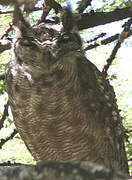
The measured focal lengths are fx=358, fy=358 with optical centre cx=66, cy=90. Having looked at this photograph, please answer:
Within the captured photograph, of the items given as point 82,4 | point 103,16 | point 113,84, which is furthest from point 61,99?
point 113,84

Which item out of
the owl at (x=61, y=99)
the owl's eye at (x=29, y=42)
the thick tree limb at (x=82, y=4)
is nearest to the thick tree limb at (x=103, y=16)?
the thick tree limb at (x=82, y=4)

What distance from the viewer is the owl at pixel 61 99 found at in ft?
10.8

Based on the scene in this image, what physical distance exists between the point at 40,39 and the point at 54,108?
0.74 metres

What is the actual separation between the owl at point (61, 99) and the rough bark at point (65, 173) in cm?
219

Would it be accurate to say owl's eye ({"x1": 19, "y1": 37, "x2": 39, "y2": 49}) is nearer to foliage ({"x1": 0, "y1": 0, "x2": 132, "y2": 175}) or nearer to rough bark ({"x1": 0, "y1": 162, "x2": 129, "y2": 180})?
foliage ({"x1": 0, "y1": 0, "x2": 132, "y2": 175})

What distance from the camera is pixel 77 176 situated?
0.96 metres

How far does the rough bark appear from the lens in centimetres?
96

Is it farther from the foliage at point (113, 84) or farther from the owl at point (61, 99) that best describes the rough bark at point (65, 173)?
the foliage at point (113, 84)

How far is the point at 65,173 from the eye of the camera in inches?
38.4

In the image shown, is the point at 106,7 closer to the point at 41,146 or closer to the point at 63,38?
the point at 63,38

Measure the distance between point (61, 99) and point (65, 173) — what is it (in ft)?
8.85

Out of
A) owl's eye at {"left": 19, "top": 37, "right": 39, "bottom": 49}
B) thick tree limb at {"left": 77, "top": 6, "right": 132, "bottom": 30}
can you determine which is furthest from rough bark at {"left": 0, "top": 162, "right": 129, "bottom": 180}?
thick tree limb at {"left": 77, "top": 6, "right": 132, "bottom": 30}

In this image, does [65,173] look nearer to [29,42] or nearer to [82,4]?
[29,42]

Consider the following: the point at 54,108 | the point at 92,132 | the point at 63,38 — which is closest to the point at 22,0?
the point at 63,38
